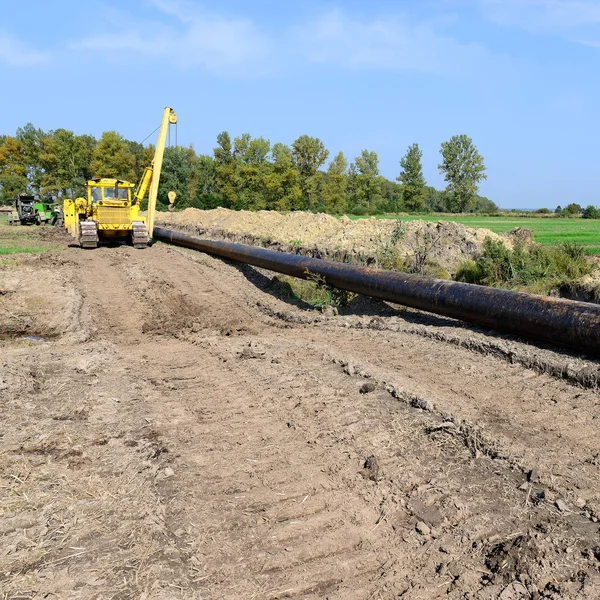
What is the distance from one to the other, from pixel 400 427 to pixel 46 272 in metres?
12.7

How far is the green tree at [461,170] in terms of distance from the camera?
3086 inches

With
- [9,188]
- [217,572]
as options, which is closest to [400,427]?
[217,572]

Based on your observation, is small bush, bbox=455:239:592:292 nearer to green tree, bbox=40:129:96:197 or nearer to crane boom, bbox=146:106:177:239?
crane boom, bbox=146:106:177:239

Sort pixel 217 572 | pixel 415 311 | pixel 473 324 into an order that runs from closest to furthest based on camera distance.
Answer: pixel 217 572, pixel 473 324, pixel 415 311

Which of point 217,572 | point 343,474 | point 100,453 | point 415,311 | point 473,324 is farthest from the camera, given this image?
point 415,311

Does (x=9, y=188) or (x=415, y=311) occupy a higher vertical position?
(x=9, y=188)

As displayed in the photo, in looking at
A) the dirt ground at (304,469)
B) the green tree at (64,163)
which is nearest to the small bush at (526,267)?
the dirt ground at (304,469)

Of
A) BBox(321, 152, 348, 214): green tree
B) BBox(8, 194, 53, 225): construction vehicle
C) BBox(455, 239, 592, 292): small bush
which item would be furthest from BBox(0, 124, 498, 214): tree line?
Result: BBox(455, 239, 592, 292): small bush

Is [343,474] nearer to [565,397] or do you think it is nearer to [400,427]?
[400,427]

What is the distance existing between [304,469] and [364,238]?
586 inches

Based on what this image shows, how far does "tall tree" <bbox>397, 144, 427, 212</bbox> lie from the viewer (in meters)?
71.8

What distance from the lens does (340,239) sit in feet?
62.7

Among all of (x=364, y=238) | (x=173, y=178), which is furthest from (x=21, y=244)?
(x=173, y=178)

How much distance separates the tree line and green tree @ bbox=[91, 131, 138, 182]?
11 cm
